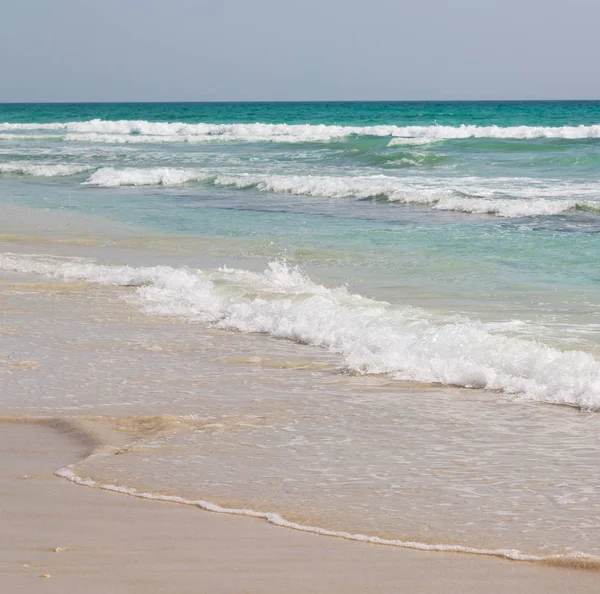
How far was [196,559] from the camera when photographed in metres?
3.44

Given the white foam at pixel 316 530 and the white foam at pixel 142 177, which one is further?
the white foam at pixel 142 177

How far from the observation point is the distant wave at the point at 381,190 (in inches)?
661

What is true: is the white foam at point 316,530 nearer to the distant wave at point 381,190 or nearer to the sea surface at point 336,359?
the sea surface at point 336,359

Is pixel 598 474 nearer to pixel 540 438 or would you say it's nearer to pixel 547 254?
pixel 540 438

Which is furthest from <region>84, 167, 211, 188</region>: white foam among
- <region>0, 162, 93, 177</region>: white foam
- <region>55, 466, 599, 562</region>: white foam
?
<region>55, 466, 599, 562</region>: white foam

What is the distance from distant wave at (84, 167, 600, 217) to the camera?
1680 centimetres

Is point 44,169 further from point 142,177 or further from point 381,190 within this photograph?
point 381,190

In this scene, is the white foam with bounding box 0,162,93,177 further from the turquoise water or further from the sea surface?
the sea surface

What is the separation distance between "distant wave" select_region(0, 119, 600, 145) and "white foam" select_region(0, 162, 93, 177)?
1308 cm

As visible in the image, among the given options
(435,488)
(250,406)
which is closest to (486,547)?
(435,488)

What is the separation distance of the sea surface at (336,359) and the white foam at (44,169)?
9.87m

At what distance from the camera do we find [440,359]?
6.50 metres

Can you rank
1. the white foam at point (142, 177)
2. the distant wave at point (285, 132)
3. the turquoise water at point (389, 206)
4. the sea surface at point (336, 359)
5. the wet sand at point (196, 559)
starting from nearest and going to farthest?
the wet sand at point (196, 559) → the sea surface at point (336, 359) → the turquoise water at point (389, 206) → the white foam at point (142, 177) → the distant wave at point (285, 132)

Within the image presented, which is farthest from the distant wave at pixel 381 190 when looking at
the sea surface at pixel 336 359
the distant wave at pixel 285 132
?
the distant wave at pixel 285 132
